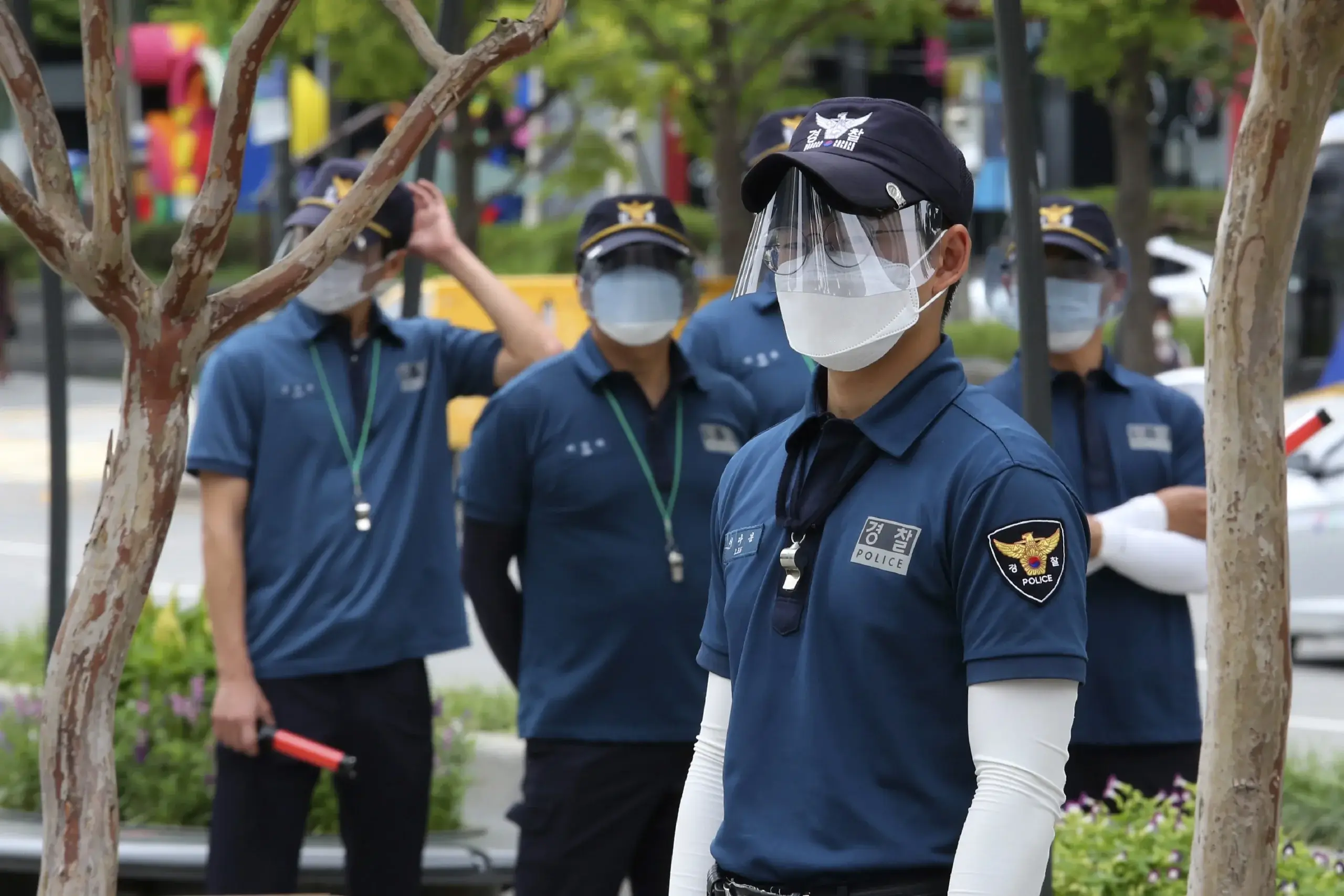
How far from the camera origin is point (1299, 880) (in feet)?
13.1

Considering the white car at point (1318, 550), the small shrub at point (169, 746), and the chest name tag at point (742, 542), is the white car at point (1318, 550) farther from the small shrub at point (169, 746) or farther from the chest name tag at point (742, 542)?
the chest name tag at point (742, 542)

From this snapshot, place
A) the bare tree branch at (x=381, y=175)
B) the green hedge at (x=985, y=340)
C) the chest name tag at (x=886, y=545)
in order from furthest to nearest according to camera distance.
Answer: the green hedge at (x=985, y=340), the bare tree branch at (x=381, y=175), the chest name tag at (x=886, y=545)

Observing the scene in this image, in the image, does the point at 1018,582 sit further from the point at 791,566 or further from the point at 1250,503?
the point at 1250,503

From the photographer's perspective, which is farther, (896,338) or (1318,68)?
(1318,68)

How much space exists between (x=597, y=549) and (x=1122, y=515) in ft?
3.68

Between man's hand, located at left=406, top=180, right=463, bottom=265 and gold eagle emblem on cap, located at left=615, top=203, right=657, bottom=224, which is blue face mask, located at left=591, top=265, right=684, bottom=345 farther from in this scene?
man's hand, located at left=406, top=180, right=463, bottom=265

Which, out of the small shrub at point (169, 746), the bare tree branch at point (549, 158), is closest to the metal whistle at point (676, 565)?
the small shrub at point (169, 746)

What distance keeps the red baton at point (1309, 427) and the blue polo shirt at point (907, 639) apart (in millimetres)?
1687

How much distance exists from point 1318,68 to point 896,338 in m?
0.74

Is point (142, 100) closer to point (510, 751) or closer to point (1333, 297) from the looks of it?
point (1333, 297)

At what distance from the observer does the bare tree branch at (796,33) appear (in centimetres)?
1597

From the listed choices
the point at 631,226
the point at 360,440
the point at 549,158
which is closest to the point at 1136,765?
the point at 631,226

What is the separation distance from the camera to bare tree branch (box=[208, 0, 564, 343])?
3.16m

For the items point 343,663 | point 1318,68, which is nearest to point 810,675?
point 1318,68
